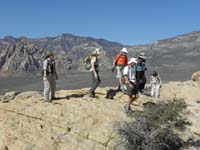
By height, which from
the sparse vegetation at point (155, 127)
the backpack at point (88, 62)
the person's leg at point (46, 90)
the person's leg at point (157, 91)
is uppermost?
the backpack at point (88, 62)

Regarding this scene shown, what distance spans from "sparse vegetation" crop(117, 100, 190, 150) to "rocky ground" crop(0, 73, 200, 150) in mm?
357

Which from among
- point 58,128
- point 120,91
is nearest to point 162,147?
point 58,128

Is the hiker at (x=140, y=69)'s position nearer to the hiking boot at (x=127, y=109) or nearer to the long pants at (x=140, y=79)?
the long pants at (x=140, y=79)

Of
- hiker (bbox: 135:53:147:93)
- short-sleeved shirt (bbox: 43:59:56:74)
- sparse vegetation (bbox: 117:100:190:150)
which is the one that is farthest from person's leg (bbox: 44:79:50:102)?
hiker (bbox: 135:53:147:93)

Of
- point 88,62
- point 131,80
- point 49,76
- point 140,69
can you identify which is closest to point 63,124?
point 49,76

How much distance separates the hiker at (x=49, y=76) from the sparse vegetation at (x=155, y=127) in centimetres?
254

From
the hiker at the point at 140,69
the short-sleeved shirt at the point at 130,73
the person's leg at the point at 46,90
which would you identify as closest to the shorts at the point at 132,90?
the short-sleeved shirt at the point at 130,73

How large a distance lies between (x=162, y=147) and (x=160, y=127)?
56cm

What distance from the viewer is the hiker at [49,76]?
14.9 metres

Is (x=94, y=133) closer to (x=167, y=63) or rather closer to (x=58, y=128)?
(x=58, y=128)

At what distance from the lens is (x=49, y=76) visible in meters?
15.1

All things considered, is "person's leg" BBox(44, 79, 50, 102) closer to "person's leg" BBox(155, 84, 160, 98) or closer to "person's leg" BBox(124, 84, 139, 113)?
"person's leg" BBox(124, 84, 139, 113)

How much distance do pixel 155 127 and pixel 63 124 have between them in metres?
2.52

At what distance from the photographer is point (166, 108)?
14.5 meters
